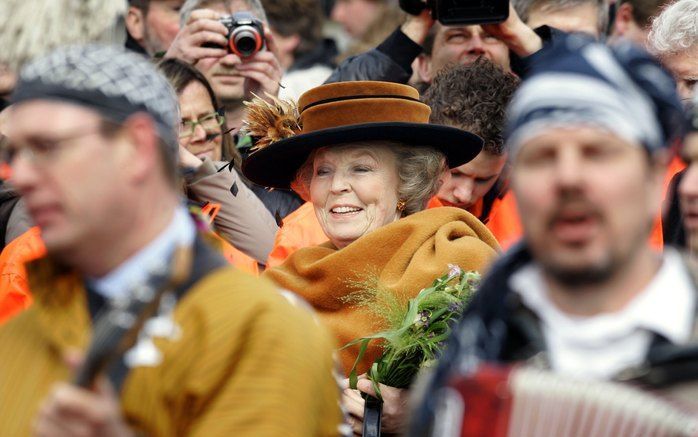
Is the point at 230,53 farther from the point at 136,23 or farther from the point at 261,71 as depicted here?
the point at 136,23

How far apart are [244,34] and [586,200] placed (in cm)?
379

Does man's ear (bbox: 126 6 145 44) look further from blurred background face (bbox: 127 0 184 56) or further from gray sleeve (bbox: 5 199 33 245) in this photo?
gray sleeve (bbox: 5 199 33 245)

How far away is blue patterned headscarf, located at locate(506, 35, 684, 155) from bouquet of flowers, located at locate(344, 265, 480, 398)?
5.25 feet

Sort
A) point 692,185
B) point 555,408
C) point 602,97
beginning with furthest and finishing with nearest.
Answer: point 692,185 → point 602,97 → point 555,408

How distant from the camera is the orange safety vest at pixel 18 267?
5070 millimetres

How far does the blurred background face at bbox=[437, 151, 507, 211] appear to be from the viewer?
5570mm

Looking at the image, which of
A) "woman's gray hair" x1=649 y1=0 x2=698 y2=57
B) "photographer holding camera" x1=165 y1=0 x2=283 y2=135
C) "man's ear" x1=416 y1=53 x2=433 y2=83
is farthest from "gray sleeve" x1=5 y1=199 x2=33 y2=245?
"woman's gray hair" x1=649 y1=0 x2=698 y2=57

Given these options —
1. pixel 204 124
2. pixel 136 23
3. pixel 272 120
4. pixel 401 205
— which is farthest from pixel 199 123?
pixel 136 23

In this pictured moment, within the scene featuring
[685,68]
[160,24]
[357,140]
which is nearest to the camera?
[357,140]

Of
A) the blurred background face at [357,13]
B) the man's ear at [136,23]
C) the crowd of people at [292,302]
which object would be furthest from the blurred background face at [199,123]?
the blurred background face at [357,13]

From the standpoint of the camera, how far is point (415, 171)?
5.24 m

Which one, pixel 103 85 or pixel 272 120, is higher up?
pixel 103 85

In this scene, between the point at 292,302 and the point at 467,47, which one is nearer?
the point at 292,302

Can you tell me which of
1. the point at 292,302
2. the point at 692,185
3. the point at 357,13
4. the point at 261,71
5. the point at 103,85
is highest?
the point at 103,85
